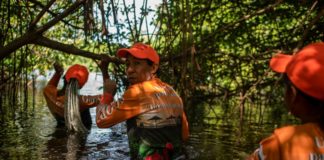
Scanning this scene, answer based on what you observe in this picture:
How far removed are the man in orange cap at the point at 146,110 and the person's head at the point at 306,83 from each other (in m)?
2.28

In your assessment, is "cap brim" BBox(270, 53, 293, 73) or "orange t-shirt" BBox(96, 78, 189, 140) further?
"orange t-shirt" BBox(96, 78, 189, 140)

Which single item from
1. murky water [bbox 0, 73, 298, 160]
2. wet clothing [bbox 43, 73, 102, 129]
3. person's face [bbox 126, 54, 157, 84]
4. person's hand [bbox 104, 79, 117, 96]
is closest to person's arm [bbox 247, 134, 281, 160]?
person's face [bbox 126, 54, 157, 84]

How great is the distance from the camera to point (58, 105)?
7328mm

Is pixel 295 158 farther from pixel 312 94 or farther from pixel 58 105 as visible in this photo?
pixel 58 105

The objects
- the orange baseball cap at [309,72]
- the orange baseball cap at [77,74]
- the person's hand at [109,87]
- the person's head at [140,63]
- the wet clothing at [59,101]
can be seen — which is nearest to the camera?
the orange baseball cap at [309,72]

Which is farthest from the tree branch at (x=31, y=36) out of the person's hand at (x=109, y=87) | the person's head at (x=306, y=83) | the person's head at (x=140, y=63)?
the person's head at (x=306, y=83)

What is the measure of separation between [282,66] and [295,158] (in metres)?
0.33

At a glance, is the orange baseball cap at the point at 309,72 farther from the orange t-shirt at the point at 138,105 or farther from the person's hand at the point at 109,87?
the person's hand at the point at 109,87

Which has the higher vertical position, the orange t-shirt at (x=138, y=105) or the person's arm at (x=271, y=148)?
the orange t-shirt at (x=138, y=105)

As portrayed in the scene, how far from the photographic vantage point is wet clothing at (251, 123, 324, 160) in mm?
1737

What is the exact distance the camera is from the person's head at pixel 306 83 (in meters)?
1.71

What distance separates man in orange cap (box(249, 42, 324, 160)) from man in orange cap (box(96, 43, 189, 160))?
2.30m

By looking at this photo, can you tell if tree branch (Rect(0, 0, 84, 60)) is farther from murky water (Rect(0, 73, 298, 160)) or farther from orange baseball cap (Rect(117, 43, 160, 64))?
murky water (Rect(0, 73, 298, 160))

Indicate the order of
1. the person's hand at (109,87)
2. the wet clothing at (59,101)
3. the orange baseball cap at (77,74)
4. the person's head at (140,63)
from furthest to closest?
the wet clothing at (59,101)
the orange baseball cap at (77,74)
the person's hand at (109,87)
the person's head at (140,63)
